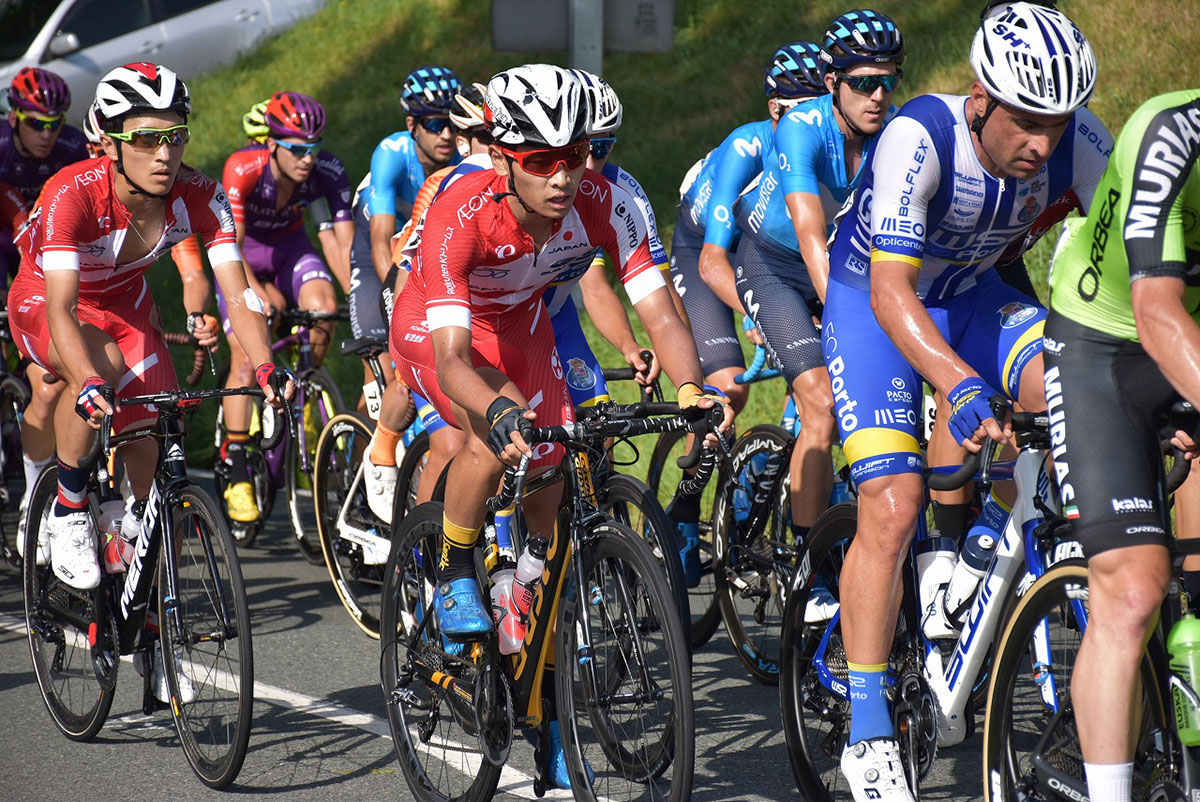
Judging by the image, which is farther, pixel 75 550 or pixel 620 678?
pixel 75 550

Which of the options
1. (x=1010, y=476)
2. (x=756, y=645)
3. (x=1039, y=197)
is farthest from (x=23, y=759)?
→ (x=1039, y=197)

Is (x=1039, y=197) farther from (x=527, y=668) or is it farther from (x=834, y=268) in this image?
(x=527, y=668)

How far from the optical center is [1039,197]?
173 inches

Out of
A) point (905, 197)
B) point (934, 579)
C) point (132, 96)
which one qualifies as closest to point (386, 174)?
point (132, 96)

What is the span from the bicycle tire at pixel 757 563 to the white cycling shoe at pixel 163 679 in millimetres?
2297

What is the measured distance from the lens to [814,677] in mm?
4516

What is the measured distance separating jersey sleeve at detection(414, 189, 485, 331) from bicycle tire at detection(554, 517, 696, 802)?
2.68 feet

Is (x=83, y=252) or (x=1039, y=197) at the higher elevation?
(x=1039, y=197)

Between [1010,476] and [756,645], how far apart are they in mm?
2498

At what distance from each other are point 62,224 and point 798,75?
3.29m

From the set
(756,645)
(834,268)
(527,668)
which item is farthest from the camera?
(756,645)

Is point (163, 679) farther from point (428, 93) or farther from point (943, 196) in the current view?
point (428, 93)

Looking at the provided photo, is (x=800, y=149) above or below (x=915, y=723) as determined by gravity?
above

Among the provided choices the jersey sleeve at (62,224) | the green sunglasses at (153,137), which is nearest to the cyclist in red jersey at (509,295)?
the green sunglasses at (153,137)
